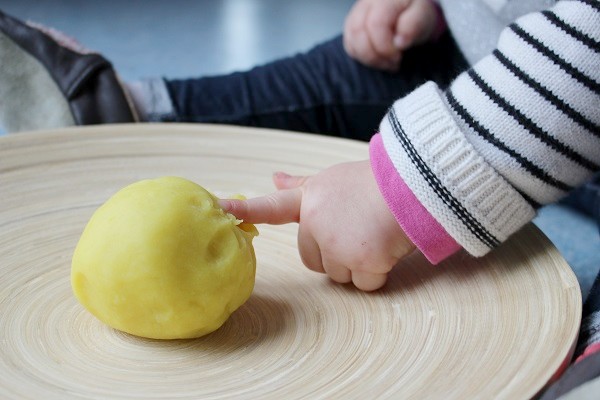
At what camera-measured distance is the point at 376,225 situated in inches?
21.8

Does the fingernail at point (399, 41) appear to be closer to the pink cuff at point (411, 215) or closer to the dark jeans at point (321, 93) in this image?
the dark jeans at point (321, 93)

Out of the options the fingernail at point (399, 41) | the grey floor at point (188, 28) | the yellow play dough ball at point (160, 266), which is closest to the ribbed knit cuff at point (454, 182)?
the yellow play dough ball at point (160, 266)

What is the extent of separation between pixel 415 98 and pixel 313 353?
0.21m

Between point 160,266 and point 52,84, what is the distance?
0.50 m

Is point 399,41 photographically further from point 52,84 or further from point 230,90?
point 52,84

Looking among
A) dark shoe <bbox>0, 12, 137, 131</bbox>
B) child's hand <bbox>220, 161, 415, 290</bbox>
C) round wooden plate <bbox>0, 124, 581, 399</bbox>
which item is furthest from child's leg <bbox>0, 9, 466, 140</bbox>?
child's hand <bbox>220, 161, 415, 290</bbox>

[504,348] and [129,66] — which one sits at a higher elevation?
[504,348]

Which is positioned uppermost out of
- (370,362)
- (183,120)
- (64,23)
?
(370,362)

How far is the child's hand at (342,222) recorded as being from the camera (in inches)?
21.5

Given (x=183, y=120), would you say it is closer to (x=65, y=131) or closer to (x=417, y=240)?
(x=65, y=131)

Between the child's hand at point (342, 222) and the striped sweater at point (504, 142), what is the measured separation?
0.01 metres

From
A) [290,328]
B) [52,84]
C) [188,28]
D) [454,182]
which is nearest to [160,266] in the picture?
[290,328]

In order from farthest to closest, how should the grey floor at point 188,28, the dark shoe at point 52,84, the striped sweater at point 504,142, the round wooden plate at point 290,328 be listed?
the grey floor at point 188,28, the dark shoe at point 52,84, the striped sweater at point 504,142, the round wooden plate at point 290,328

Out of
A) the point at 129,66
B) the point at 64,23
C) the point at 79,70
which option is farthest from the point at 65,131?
the point at 64,23
